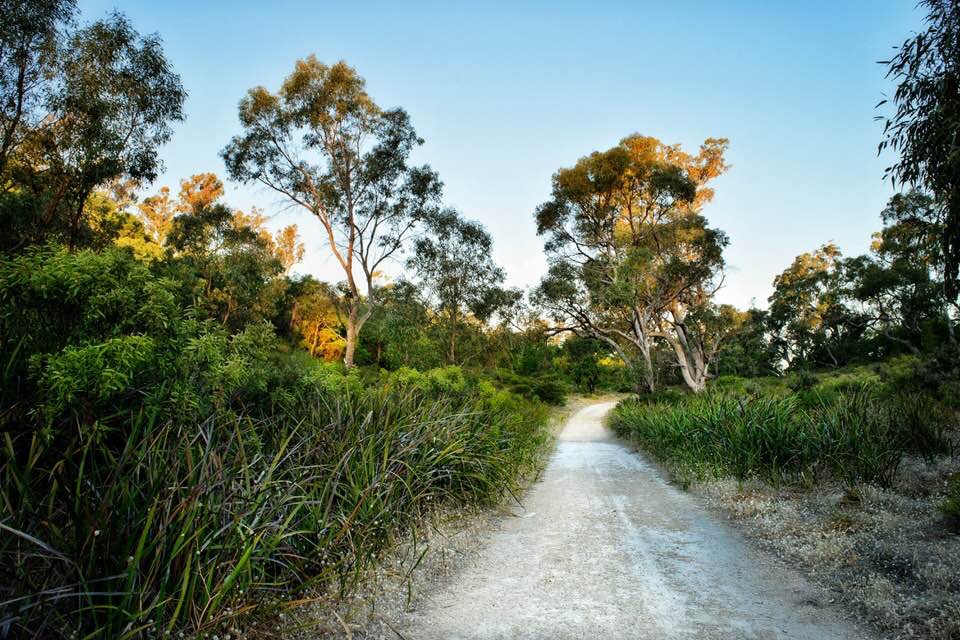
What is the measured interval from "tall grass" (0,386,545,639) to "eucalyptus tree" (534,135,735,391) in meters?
20.0

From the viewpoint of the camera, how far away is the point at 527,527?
5.72m

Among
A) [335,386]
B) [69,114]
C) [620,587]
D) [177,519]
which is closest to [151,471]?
[177,519]

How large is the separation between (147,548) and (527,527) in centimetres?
425

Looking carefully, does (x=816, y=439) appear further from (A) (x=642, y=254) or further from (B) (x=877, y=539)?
(A) (x=642, y=254)

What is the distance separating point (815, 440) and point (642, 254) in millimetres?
17134

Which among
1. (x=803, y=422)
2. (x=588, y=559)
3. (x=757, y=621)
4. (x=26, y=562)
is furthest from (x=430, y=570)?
(x=803, y=422)

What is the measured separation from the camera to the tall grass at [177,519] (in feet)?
6.86

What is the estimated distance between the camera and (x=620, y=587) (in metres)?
3.81

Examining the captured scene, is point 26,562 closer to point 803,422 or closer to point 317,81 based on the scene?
point 803,422

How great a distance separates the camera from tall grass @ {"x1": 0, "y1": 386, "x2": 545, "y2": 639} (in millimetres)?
2090

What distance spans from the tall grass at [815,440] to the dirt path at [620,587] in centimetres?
173

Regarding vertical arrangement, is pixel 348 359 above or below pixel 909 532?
above

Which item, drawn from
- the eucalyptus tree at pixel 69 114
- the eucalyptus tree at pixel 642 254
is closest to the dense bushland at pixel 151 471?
the eucalyptus tree at pixel 69 114

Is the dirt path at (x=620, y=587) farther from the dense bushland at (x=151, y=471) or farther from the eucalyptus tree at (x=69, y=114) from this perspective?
the eucalyptus tree at (x=69, y=114)
